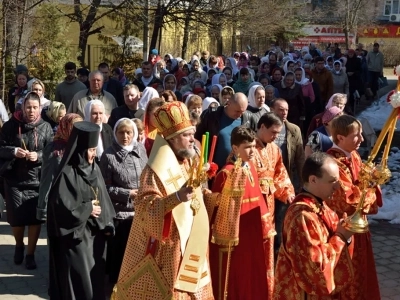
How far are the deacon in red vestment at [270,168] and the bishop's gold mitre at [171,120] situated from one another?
1912 mm

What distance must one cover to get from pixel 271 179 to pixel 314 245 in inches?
101

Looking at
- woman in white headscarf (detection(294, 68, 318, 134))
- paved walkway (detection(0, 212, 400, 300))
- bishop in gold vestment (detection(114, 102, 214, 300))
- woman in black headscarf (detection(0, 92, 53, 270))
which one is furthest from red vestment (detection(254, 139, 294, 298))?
woman in white headscarf (detection(294, 68, 318, 134))

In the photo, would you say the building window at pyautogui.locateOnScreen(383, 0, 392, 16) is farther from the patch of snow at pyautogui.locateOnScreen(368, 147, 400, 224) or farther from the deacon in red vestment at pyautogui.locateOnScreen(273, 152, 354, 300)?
the deacon in red vestment at pyautogui.locateOnScreen(273, 152, 354, 300)

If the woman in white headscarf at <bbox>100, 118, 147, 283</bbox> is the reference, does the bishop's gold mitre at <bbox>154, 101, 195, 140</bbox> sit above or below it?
above

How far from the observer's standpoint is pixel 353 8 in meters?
44.4

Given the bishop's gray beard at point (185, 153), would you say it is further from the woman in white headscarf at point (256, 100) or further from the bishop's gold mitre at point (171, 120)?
the woman in white headscarf at point (256, 100)

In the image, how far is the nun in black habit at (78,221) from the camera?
5230mm

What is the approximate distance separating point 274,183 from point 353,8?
40.4m

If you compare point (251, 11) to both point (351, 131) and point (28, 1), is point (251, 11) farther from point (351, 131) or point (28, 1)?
point (351, 131)

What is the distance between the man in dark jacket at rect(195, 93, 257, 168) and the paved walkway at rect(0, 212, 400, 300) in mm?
2119

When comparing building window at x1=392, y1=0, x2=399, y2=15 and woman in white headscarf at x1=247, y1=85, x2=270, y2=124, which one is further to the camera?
building window at x1=392, y1=0, x2=399, y2=15

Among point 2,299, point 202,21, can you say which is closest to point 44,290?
point 2,299

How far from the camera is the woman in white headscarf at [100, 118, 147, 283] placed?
625cm

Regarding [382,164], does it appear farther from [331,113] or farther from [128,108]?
[128,108]
